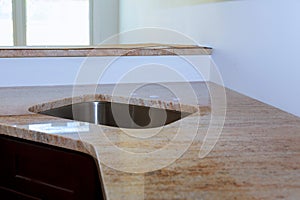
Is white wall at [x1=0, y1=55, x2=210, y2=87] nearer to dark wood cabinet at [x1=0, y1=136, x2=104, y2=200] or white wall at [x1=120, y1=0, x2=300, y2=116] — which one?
white wall at [x1=120, y1=0, x2=300, y2=116]

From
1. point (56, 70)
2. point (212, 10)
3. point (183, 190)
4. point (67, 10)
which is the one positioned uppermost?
point (67, 10)

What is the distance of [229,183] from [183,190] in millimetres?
94

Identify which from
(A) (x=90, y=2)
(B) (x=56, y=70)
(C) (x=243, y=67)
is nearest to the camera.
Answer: (C) (x=243, y=67)

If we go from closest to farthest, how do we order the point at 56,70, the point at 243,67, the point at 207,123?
the point at 207,123
the point at 243,67
the point at 56,70

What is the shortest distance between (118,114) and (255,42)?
60cm

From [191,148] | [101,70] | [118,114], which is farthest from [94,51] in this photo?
[191,148]

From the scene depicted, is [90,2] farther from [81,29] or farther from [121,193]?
[121,193]

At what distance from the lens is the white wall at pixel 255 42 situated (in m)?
1.19

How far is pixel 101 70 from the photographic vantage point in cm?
172

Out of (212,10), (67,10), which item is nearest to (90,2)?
(67,10)

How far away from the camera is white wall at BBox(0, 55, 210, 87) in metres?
1.63

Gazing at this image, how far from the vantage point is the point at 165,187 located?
27.4 inches

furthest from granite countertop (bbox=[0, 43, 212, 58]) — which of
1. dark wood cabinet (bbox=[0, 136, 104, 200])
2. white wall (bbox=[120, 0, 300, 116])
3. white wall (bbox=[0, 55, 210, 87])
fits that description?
dark wood cabinet (bbox=[0, 136, 104, 200])

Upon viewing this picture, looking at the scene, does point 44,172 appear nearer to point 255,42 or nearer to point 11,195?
point 11,195
